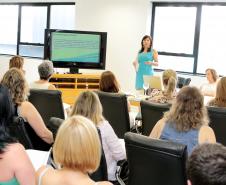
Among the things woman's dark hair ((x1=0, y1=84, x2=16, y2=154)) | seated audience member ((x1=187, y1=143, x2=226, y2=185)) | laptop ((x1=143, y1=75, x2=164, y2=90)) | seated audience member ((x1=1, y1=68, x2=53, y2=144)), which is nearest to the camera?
seated audience member ((x1=187, y1=143, x2=226, y2=185))

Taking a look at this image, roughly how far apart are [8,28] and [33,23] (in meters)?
1.07

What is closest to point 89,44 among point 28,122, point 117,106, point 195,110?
point 117,106

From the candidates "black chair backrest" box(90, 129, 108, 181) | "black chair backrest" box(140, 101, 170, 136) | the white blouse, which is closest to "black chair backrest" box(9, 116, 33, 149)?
the white blouse

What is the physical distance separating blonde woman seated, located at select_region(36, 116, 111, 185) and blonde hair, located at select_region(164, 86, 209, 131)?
3.76 ft

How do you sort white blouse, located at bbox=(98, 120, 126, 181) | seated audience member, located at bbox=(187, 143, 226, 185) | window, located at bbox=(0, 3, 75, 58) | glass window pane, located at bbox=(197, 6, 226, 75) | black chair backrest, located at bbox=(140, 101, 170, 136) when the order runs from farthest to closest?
window, located at bbox=(0, 3, 75, 58), glass window pane, located at bbox=(197, 6, 226, 75), black chair backrest, located at bbox=(140, 101, 170, 136), white blouse, located at bbox=(98, 120, 126, 181), seated audience member, located at bbox=(187, 143, 226, 185)

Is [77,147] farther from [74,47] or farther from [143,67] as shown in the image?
[143,67]

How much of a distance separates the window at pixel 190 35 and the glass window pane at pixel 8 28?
4.65m

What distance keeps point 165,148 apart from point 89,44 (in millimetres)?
4692

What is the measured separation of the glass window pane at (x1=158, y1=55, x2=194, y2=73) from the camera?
7.93 metres

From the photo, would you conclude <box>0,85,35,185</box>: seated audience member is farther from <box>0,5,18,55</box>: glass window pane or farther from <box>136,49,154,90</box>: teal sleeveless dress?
<box>0,5,18,55</box>: glass window pane

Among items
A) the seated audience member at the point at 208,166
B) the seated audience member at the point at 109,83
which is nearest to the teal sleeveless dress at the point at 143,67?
the seated audience member at the point at 109,83

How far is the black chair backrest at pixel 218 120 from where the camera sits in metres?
3.32

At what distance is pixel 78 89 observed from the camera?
20.7 ft

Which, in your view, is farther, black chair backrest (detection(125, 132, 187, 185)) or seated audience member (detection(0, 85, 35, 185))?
black chair backrest (detection(125, 132, 187, 185))
